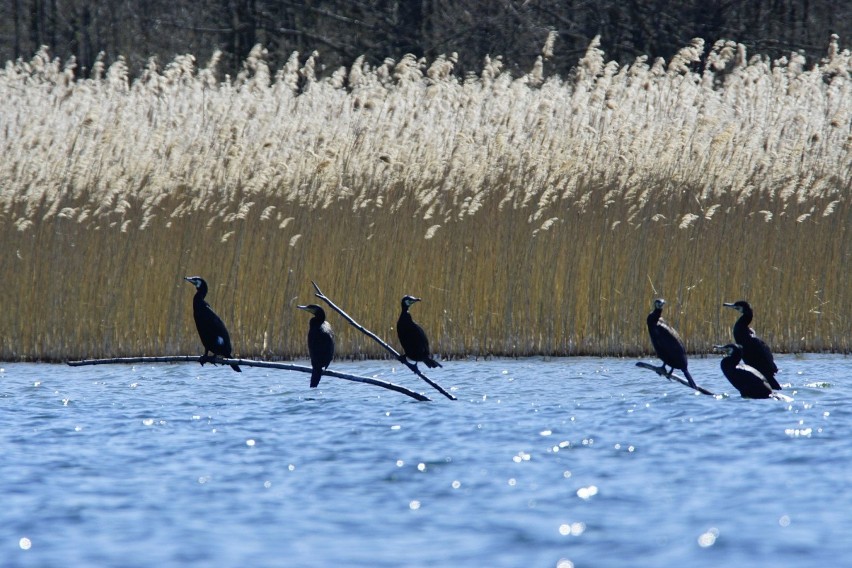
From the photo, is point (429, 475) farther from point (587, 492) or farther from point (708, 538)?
point (708, 538)

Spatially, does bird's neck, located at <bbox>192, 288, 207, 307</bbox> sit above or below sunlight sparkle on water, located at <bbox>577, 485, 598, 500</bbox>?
above

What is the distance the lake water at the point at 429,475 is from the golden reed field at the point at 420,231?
971 millimetres

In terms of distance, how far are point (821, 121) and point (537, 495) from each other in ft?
16.8

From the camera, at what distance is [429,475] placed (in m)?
4.89

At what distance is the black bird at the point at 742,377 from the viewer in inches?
249

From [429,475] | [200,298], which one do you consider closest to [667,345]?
Answer: [429,475]

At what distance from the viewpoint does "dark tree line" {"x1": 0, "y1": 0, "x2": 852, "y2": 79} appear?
1952 cm

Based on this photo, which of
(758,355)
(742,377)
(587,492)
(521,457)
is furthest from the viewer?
(758,355)

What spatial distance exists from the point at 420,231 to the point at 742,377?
274cm

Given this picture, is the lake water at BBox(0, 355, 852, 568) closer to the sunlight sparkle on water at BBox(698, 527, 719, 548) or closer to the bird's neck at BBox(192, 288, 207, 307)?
the sunlight sparkle on water at BBox(698, 527, 719, 548)

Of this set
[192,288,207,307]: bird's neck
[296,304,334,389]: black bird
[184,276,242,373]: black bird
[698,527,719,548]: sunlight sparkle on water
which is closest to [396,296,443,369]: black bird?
[296,304,334,389]: black bird

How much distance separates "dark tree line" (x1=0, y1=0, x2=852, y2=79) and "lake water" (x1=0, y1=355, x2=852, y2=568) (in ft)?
41.2

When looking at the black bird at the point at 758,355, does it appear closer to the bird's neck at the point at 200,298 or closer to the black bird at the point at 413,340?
the black bird at the point at 413,340

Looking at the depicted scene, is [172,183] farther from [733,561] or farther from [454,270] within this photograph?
[733,561]
